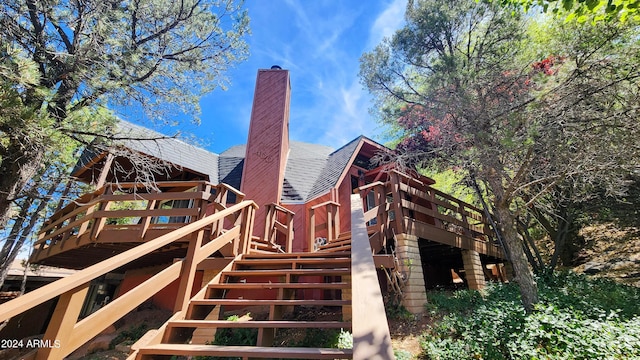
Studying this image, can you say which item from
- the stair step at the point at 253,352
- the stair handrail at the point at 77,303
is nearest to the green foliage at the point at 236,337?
the stair handrail at the point at 77,303

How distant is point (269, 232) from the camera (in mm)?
6801

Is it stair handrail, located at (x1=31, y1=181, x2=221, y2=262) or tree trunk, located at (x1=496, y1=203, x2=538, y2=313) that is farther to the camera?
stair handrail, located at (x1=31, y1=181, x2=221, y2=262)

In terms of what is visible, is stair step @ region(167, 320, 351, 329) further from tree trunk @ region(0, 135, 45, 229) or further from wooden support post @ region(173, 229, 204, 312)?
tree trunk @ region(0, 135, 45, 229)

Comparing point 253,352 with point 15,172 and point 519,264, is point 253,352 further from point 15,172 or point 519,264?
point 519,264

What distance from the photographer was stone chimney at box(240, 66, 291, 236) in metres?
8.77

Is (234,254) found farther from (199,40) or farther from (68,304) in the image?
(199,40)

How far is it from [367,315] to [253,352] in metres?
1.20

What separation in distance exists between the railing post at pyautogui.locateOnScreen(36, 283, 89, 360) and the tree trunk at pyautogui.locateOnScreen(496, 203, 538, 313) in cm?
563

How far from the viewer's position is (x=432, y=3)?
297 inches

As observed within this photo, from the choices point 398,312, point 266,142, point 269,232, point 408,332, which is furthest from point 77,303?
point 266,142

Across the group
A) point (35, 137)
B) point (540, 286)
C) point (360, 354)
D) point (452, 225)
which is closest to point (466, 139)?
point (452, 225)

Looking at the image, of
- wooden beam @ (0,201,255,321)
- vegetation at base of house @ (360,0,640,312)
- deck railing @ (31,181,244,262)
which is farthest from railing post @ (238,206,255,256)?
vegetation at base of house @ (360,0,640,312)

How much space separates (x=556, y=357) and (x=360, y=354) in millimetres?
2875

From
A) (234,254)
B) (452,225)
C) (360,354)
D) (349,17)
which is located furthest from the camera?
(349,17)
